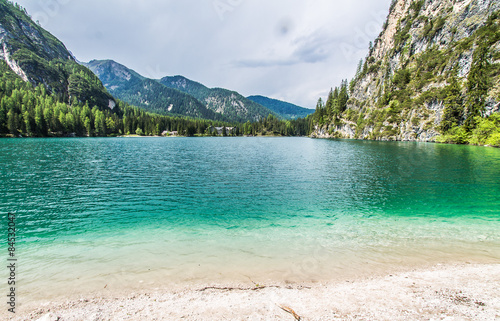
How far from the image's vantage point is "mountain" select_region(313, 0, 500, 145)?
86.7 meters

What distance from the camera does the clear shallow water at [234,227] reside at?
33.4 feet

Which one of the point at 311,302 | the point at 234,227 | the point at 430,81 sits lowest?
the point at 234,227

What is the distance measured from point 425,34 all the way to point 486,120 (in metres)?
90.4

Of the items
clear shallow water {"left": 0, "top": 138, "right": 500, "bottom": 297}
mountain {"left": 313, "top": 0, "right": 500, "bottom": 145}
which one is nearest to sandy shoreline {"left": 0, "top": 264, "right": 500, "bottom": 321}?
clear shallow water {"left": 0, "top": 138, "right": 500, "bottom": 297}

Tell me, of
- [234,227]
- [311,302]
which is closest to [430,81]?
[234,227]

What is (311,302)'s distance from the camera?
7.35 metres

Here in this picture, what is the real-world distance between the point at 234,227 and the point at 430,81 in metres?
146

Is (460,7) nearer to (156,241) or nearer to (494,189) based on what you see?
(494,189)

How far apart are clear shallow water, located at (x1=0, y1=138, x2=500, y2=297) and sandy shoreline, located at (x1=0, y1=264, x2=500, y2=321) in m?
0.97

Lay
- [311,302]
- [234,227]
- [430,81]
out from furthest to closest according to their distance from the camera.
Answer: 1. [430,81]
2. [234,227]
3. [311,302]

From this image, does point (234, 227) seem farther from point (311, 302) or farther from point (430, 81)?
point (430, 81)

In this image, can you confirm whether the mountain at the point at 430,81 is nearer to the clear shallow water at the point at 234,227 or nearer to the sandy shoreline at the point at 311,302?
the clear shallow water at the point at 234,227

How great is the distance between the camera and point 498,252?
38.0 ft

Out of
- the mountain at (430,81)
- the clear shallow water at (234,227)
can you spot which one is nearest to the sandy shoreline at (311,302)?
the clear shallow water at (234,227)
